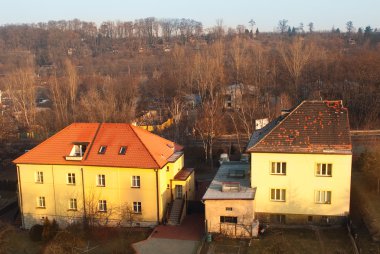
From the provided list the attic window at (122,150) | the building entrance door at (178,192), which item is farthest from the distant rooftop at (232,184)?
the attic window at (122,150)

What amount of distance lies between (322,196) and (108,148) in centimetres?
1327

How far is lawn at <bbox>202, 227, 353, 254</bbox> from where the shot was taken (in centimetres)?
2127

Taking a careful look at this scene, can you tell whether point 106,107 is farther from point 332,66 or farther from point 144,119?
point 332,66

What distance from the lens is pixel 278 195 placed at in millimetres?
24875

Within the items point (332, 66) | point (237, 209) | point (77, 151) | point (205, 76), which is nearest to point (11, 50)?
point (205, 76)

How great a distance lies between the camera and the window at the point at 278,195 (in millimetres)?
24781

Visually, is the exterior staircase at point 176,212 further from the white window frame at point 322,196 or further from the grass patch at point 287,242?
the white window frame at point 322,196

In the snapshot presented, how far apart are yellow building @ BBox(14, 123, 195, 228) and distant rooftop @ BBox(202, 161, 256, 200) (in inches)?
96.3

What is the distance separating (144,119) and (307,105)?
109ft

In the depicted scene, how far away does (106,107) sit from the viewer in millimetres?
52062

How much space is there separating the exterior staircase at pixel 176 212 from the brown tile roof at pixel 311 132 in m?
6.02

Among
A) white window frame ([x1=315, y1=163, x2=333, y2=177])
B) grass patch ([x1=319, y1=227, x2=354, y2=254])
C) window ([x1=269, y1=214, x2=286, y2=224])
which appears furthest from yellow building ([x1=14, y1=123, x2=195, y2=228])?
grass patch ([x1=319, y1=227, x2=354, y2=254])

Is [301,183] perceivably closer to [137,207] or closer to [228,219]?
[228,219]

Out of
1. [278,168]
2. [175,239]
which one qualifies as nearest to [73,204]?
[175,239]
